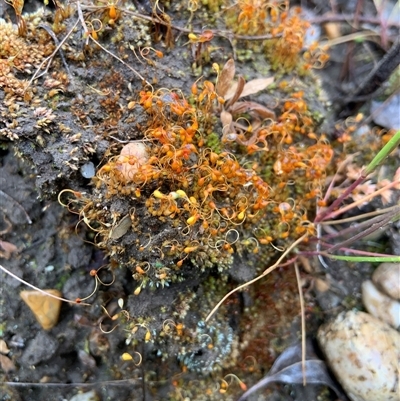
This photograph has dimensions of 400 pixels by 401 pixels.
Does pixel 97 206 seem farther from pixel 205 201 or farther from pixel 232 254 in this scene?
pixel 232 254

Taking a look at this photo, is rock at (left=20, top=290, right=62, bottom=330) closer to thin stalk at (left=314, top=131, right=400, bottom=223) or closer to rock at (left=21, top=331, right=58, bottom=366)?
rock at (left=21, top=331, right=58, bottom=366)

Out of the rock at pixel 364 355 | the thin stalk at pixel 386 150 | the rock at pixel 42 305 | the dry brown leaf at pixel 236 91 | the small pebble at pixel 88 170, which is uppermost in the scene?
the thin stalk at pixel 386 150

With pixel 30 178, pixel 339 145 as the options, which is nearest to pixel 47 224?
pixel 30 178

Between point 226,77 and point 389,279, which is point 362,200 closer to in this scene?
point 389,279

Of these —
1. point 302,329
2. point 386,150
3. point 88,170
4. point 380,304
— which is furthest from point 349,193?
point 88,170

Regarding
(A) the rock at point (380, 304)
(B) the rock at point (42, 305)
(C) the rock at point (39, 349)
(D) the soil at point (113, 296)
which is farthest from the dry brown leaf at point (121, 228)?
(A) the rock at point (380, 304)

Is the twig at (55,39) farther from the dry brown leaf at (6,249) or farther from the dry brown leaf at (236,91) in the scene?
the dry brown leaf at (6,249)
